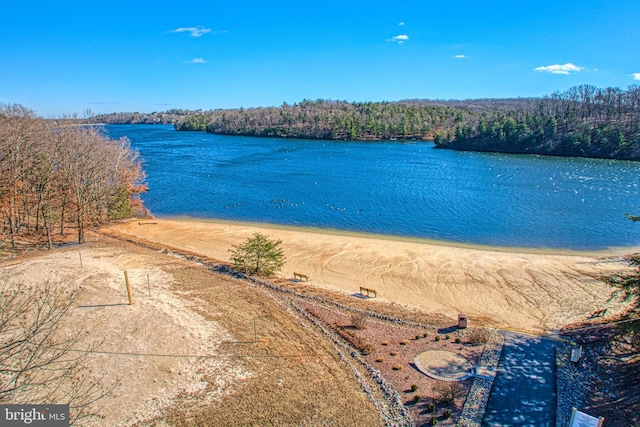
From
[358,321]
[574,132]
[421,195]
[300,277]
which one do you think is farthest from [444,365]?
[574,132]

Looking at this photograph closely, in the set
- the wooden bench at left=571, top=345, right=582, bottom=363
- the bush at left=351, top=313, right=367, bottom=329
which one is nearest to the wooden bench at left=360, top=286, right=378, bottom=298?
the bush at left=351, top=313, right=367, bottom=329

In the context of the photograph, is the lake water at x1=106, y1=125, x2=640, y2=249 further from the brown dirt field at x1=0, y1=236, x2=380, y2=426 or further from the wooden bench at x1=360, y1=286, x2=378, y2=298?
the brown dirt field at x1=0, y1=236, x2=380, y2=426

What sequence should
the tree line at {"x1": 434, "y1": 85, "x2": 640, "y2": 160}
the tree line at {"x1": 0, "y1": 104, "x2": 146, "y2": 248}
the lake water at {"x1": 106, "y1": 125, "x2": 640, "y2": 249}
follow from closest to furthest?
the tree line at {"x1": 0, "y1": 104, "x2": 146, "y2": 248}, the lake water at {"x1": 106, "y1": 125, "x2": 640, "y2": 249}, the tree line at {"x1": 434, "y1": 85, "x2": 640, "y2": 160}

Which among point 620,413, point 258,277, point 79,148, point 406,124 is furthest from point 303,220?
point 406,124

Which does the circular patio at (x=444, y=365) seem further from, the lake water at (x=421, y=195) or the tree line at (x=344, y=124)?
the tree line at (x=344, y=124)

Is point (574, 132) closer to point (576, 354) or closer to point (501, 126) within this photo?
point (501, 126)

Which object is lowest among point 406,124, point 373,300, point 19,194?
point 373,300

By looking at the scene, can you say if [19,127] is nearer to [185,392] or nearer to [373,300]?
[185,392]
